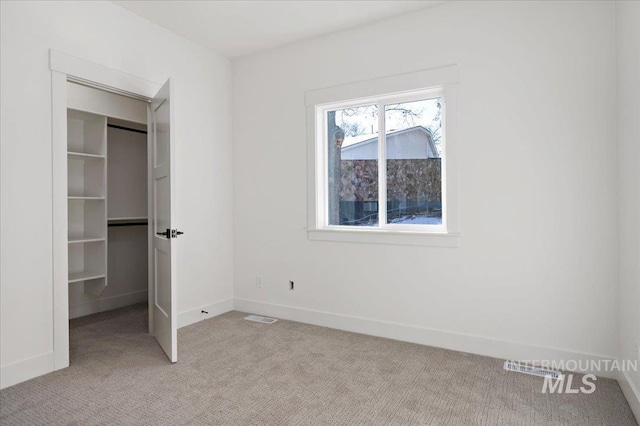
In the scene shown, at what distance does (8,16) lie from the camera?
2445 millimetres

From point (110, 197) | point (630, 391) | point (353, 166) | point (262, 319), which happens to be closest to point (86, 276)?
point (110, 197)

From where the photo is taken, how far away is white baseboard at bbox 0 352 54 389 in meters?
2.40

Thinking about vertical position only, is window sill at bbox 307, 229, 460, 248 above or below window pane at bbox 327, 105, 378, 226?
below

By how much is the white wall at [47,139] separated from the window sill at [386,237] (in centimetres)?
122

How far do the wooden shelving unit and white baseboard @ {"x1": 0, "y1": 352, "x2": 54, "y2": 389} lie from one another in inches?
51.0

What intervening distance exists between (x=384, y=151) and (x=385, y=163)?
0.35ft

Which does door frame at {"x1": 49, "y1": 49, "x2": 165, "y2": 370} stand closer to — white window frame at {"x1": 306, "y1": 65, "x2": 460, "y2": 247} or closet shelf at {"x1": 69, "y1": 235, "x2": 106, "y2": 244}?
closet shelf at {"x1": 69, "y1": 235, "x2": 106, "y2": 244}

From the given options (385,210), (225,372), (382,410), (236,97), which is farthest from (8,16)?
(382,410)

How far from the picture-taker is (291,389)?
7.72 ft

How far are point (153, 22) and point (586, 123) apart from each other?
136 inches

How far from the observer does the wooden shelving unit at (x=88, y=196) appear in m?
3.83

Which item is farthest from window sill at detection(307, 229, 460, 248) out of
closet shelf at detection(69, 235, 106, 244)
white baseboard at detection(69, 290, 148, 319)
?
white baseboard at detection(69, 290, 148, 319)

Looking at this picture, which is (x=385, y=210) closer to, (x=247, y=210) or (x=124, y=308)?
(x=247, y=210)

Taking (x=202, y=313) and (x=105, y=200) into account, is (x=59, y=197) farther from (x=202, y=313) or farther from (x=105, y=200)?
(x=202, y=313)
